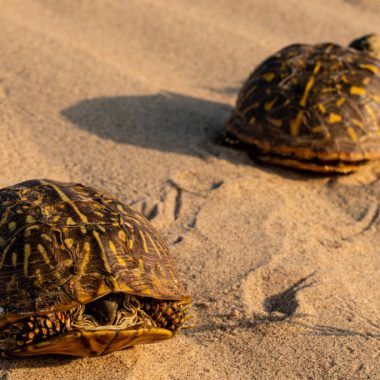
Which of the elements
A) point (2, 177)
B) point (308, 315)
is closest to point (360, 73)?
point (308, 315)

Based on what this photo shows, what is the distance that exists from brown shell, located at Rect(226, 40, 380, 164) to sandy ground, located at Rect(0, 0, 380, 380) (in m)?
0.24

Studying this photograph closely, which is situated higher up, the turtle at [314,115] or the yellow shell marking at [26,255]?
the turtle at [314,115]

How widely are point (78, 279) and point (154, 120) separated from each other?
3496 mm

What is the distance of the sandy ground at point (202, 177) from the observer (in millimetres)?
3789

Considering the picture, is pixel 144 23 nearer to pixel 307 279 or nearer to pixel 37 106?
pixel 37 106

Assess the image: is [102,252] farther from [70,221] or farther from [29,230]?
[29,230]

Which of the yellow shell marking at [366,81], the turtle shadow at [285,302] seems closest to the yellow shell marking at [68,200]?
the turtle shadow at [285,302]

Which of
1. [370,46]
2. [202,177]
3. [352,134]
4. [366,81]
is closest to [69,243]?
[202,177]

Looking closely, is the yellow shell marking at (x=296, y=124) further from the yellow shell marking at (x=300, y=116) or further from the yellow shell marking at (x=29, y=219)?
the yellow shell marking at (x=29, y=219)

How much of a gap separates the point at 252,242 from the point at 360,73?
208 centimetres

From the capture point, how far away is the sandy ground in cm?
379

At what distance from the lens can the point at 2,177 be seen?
17.0 feet

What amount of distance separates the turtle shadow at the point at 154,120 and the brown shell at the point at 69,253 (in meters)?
2.48

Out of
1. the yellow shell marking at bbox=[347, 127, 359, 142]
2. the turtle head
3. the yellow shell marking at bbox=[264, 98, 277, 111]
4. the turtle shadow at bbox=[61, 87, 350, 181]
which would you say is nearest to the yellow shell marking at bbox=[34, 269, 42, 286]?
the turtle shadow at bbox=[61, 87, 350, 181]
